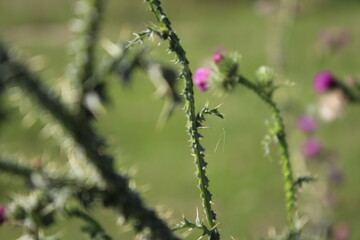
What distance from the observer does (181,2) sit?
15.5m

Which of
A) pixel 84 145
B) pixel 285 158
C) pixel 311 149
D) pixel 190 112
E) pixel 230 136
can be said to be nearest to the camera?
pixel 190 112

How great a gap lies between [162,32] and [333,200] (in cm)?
295

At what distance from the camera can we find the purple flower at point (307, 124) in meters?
3.22

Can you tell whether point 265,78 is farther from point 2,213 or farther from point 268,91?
point 2,213

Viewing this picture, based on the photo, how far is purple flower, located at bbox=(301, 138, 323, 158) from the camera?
3096mm

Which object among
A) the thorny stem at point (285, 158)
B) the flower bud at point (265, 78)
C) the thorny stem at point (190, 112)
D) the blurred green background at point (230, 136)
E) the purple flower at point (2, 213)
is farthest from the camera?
the blurred green background at point (230, 136)

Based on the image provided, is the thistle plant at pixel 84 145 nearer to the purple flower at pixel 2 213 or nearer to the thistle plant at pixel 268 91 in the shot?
the purple flower at pixel 2 213

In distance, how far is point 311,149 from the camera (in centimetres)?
310

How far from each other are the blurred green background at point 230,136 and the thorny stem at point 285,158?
0.64m

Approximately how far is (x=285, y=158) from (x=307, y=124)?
244cm

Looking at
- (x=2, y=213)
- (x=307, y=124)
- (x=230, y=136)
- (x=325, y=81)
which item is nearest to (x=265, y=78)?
(x=2, y=213)

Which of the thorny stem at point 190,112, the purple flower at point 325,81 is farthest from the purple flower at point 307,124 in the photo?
the thorny stem at point 190,112

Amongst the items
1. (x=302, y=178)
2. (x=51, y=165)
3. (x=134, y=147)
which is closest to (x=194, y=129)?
(x=302, y=178)

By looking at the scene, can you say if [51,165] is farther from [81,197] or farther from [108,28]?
[108,28]
